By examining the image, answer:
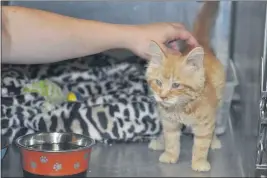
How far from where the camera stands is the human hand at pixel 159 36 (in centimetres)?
104

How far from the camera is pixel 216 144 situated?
1.13m

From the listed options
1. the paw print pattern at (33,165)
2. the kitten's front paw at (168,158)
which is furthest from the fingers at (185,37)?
the paw print pattern at (33,165)

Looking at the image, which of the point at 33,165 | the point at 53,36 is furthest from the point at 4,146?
the point at 53,36

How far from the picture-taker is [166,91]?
0.95 metres

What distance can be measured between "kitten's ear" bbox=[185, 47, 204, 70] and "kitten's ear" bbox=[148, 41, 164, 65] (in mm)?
47

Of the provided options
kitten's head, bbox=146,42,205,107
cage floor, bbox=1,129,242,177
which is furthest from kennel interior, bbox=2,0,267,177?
kitten's head, bbox=146,42,205,107

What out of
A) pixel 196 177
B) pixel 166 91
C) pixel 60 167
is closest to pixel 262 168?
pixel 196 177

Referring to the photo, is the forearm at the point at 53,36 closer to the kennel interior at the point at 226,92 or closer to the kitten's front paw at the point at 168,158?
the kennel interior at the point at 226,92

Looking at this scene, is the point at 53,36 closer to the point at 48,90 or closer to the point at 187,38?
the point at 187,38

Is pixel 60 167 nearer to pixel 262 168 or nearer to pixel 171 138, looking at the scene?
pixel 171 138

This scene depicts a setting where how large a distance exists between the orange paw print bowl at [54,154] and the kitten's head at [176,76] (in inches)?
6.6

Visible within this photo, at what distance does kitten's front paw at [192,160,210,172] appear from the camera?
1064 mm

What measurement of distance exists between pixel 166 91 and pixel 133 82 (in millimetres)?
475

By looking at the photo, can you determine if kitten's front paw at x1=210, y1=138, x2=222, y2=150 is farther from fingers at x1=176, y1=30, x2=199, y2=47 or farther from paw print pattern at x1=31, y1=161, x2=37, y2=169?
paw print pattern at x1=31, y1=161, x2=37, y2=169
